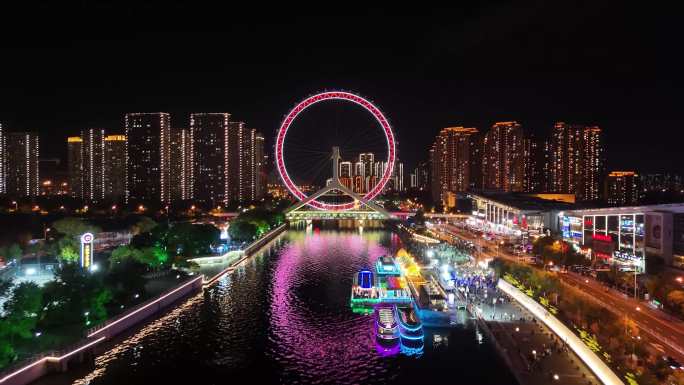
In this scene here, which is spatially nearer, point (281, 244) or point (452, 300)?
point (452, 300)

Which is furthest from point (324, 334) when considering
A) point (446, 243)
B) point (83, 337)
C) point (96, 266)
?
point (446, 243)

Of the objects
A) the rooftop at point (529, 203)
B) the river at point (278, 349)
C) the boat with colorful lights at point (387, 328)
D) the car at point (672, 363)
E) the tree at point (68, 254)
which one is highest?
the rooftop at point (529, 203)

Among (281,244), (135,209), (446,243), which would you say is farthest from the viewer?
(135,209)

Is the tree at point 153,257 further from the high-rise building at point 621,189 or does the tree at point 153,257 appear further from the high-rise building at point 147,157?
the high-rise building at point 621,189

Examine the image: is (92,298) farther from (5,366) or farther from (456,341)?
(456,341)

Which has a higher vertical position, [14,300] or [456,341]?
[14,300]

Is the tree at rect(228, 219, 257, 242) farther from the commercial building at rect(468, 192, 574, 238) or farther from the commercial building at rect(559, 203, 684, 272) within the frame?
the commercial building at rect(559, 203, 684, 272)

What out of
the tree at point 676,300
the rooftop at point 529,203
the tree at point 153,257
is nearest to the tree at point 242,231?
the tree at point 153,257
